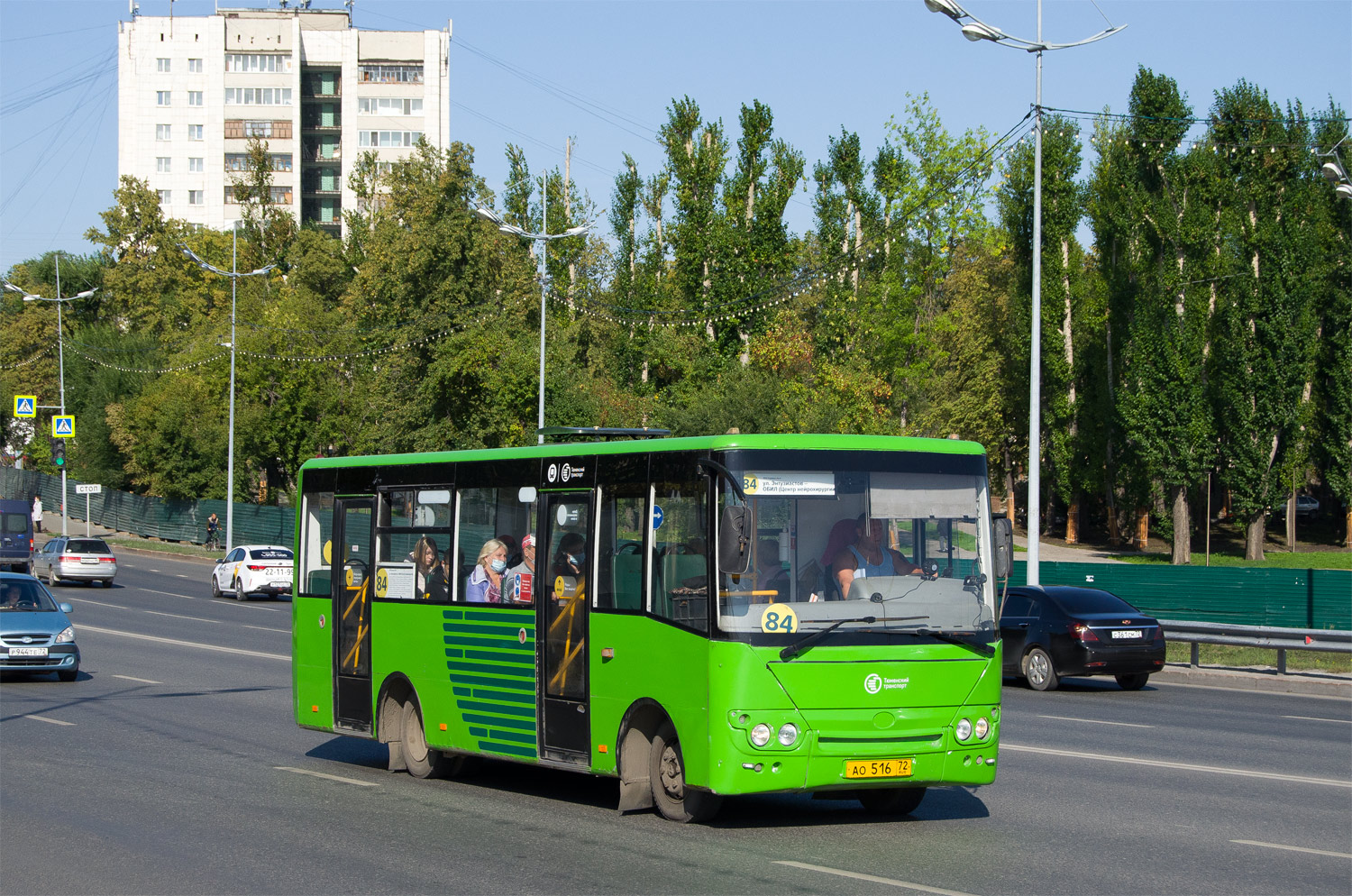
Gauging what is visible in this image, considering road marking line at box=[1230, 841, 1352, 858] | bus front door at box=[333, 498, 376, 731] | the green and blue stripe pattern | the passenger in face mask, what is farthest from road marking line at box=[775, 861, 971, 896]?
bus front door at box=[333, 498, 376, 731]

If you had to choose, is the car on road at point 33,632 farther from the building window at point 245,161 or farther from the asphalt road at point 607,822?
the building window at point 245,161

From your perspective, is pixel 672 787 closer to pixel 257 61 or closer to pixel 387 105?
pixel 387 105

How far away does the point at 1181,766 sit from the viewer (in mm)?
12945

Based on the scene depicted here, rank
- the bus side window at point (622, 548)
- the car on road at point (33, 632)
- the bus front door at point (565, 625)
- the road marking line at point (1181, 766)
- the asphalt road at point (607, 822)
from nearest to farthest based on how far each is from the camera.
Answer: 1. the asphalt road at point (607, 822)
2. the bus side window at point (622, 548)
3. the bus front door at point (565, 625)
4. the road marking line at point (1181, 766)
5. the car on road at point (33, 632)

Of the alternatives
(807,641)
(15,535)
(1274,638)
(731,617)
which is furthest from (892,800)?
(15,535)

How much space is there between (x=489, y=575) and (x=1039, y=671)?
12419mm

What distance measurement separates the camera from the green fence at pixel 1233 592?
30.1 meters

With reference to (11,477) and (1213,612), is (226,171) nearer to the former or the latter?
(11,477)

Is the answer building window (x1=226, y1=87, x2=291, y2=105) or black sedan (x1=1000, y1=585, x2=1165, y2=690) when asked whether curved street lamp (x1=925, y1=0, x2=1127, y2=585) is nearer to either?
black sedan (x1=1000, y1=585, x2=1165, y2=690)

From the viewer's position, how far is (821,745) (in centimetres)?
917

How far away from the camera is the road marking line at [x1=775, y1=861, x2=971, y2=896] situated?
7.61 m

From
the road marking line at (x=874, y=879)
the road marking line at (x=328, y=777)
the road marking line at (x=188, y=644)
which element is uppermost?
the road marking line at (x=874, y=879)

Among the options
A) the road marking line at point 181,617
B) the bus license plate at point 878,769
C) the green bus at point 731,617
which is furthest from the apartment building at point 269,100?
the bus license plate at point 878,769

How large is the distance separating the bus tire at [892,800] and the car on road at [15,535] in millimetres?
47164
